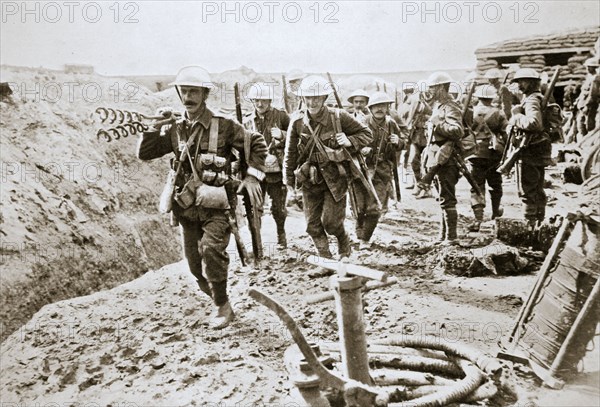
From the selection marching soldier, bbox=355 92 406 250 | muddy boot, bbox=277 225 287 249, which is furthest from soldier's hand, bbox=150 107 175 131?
marching soldier, bbox=355 92 406 250

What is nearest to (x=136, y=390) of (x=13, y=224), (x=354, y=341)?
(x=354, y=341)

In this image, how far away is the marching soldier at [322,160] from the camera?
5.77 metres

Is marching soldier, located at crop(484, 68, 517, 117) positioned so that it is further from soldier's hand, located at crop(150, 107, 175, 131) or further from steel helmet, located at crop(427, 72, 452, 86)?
soldier's hand, located at crop(150, 107, 175, 131)

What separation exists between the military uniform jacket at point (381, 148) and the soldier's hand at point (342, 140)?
2084 mm

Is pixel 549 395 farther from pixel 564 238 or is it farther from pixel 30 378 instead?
pixel 30 378

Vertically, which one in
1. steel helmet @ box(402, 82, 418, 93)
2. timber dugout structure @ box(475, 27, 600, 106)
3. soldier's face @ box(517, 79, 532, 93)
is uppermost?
timber dugout structure @ box(475, 27, 600, 106)

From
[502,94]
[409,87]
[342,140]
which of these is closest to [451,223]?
[342,140]

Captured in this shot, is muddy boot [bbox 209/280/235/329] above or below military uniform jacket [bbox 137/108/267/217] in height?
below

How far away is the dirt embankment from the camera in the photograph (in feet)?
18.4

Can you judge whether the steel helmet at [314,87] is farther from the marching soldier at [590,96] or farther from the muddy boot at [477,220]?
the marching soldier at [590,96]

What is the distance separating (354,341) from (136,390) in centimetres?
183

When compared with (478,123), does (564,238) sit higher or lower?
lower

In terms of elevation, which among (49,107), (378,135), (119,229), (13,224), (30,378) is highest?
(49,107)

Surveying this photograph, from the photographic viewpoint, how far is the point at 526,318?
3867 millimetres
